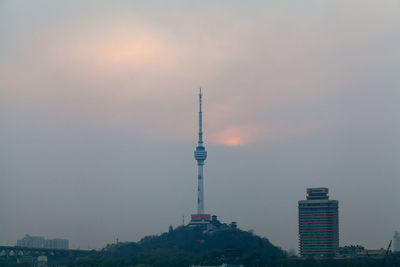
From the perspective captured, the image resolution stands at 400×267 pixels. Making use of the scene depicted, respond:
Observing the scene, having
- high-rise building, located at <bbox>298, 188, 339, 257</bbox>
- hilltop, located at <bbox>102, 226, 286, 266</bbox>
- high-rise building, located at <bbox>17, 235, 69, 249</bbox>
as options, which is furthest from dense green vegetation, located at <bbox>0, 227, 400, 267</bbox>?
high-rise building, located at <bbox>17, 235, 69, 249</bbox>

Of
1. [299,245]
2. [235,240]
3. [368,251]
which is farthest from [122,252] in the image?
[368,251]

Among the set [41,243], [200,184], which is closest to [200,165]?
[200,184]

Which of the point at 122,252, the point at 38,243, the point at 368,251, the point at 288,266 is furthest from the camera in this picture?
the point at 38,243

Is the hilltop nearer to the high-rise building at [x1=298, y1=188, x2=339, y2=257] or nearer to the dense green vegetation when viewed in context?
the dense green vegetation

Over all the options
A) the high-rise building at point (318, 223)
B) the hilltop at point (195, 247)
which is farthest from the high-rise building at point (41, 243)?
the high-rise building at point (318, 223)

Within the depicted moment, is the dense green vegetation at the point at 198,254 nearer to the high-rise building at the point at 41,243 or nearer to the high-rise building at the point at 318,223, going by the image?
the high-rise building at the point at 318,223

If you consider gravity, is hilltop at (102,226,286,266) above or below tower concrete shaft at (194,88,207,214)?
below

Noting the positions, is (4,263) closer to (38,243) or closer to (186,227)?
(186,227)

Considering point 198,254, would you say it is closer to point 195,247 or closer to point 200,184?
point 195,247
